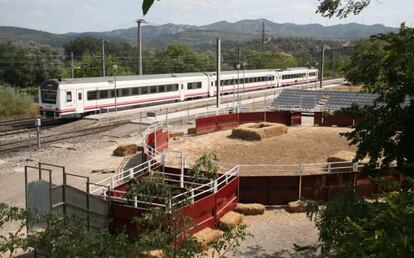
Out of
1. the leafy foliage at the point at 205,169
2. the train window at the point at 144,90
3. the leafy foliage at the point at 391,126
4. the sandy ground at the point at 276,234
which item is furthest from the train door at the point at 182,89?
the leafy foliage at the point at 391,126

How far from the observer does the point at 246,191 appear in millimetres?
18406

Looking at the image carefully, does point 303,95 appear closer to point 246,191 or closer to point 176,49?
point 246,191

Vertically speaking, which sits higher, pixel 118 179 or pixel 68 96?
pixel 68 96

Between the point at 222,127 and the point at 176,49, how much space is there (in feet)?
200

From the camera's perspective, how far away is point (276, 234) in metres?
15.4

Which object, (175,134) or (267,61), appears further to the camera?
(267,61)

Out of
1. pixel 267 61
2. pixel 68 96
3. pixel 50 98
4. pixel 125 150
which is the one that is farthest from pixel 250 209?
pixel 267 61

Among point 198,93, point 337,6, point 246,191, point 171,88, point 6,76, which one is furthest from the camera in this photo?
point 6,76

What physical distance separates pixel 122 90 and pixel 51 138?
1007 centimetres

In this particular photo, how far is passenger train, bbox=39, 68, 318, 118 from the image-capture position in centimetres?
3500

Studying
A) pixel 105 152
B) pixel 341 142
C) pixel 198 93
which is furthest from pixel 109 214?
pixel 198 93

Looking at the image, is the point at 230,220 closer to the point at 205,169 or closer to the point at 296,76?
the point at 205,169

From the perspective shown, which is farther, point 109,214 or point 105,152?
point 105,152

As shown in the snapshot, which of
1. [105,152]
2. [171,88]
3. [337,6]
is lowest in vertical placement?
[105,152]
